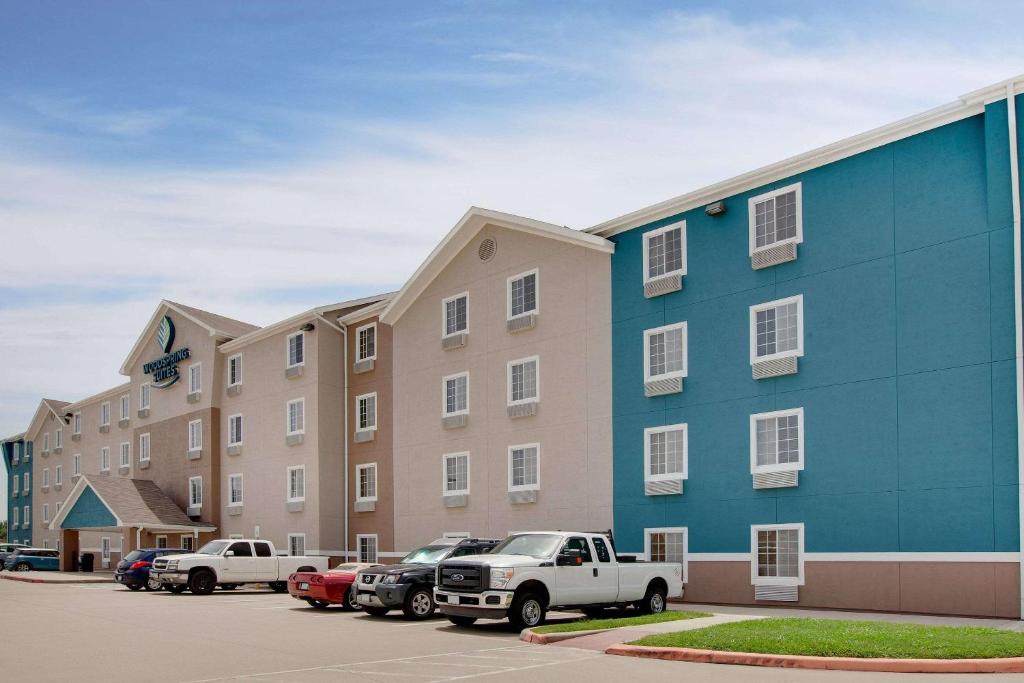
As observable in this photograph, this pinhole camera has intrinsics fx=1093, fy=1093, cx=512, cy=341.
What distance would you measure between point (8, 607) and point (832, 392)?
21.2m

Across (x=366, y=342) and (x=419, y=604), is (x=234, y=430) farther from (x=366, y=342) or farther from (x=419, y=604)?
(x=419, y=604)

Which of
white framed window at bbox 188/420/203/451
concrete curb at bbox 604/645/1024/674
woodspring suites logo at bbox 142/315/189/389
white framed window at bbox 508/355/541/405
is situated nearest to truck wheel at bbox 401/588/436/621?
concrete curb at bbox 604/645/1024/674

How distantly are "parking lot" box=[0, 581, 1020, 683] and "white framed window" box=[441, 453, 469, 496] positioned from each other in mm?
9624

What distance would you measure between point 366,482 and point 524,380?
10902mm

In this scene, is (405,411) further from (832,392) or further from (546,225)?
(832,392)

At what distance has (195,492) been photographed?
51.5 metres

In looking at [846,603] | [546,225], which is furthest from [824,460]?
[546,225]

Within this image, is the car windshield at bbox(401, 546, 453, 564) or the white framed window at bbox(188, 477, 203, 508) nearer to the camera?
the car windshield at bbox(401, 546, 453, 564)

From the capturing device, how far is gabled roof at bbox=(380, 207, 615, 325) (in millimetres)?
31188

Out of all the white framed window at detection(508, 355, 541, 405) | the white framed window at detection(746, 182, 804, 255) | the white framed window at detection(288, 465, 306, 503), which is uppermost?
the white framed window at detection(746, 182, 804, 255)

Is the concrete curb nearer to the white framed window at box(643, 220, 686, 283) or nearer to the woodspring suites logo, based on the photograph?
the white framed window at box(643, 220, 686, 283)

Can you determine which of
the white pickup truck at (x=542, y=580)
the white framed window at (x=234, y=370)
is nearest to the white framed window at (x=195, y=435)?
the white framed window at (x=234, y=370)

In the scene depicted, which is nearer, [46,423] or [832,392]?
[832,392]

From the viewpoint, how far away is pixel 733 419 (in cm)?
2675
